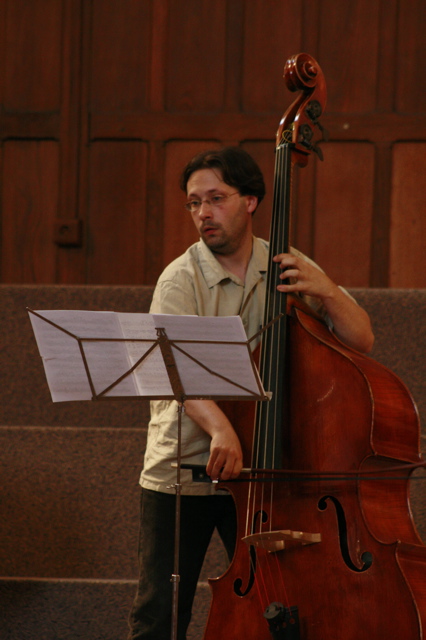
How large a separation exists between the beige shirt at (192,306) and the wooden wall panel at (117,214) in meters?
1.94

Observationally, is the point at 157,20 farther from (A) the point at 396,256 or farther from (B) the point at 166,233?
(A) the point at 396,256

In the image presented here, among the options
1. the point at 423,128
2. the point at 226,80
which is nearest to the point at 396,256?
the point at 423,128

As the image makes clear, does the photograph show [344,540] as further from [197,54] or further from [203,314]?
[197,54]

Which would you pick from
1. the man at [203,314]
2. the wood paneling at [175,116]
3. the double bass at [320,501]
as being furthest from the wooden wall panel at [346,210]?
the double bass at [320,501]

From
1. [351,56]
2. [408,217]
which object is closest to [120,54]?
[351,56]

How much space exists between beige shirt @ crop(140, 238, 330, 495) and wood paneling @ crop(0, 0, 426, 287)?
6.19 feet

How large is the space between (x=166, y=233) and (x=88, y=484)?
5.16ft

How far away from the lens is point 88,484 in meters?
2.83

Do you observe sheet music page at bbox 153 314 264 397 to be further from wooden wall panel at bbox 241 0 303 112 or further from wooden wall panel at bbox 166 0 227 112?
wooden wall panel at bbox 166 0 227 112

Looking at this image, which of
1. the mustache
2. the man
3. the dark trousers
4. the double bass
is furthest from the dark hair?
the dark trousers

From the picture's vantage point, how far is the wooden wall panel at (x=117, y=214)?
408cm

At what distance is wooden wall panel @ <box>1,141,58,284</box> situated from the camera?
409 cm

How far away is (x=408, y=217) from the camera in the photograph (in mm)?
3947

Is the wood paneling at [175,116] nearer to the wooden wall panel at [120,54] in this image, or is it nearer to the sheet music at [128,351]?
the wooden wall panel at [120,54]
